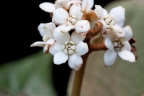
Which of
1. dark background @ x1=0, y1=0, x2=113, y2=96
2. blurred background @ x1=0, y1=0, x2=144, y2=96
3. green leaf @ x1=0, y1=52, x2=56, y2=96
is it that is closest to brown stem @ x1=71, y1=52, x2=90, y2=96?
blurred background @ x1=0, y1=0, x2=144, y2=96

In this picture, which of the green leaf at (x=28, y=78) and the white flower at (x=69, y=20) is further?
the green leaf at (x=28, y=78)

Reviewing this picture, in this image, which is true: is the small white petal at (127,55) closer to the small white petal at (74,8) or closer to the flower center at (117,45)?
the flower center at (117,45)

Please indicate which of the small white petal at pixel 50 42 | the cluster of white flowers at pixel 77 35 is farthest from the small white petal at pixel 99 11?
the small white petal at pixel 50 42

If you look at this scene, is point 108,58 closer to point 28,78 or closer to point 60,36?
point 60,36

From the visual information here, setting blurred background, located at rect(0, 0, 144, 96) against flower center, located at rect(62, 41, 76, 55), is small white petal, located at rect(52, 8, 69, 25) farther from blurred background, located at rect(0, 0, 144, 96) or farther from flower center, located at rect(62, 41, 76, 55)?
blurred background, located at rect(0, 0, 144, 96)

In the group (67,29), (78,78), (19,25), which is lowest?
(19,25)

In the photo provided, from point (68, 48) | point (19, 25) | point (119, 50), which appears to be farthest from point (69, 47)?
point (19, 25)

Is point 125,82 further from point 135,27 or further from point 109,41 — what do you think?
point 109,41
